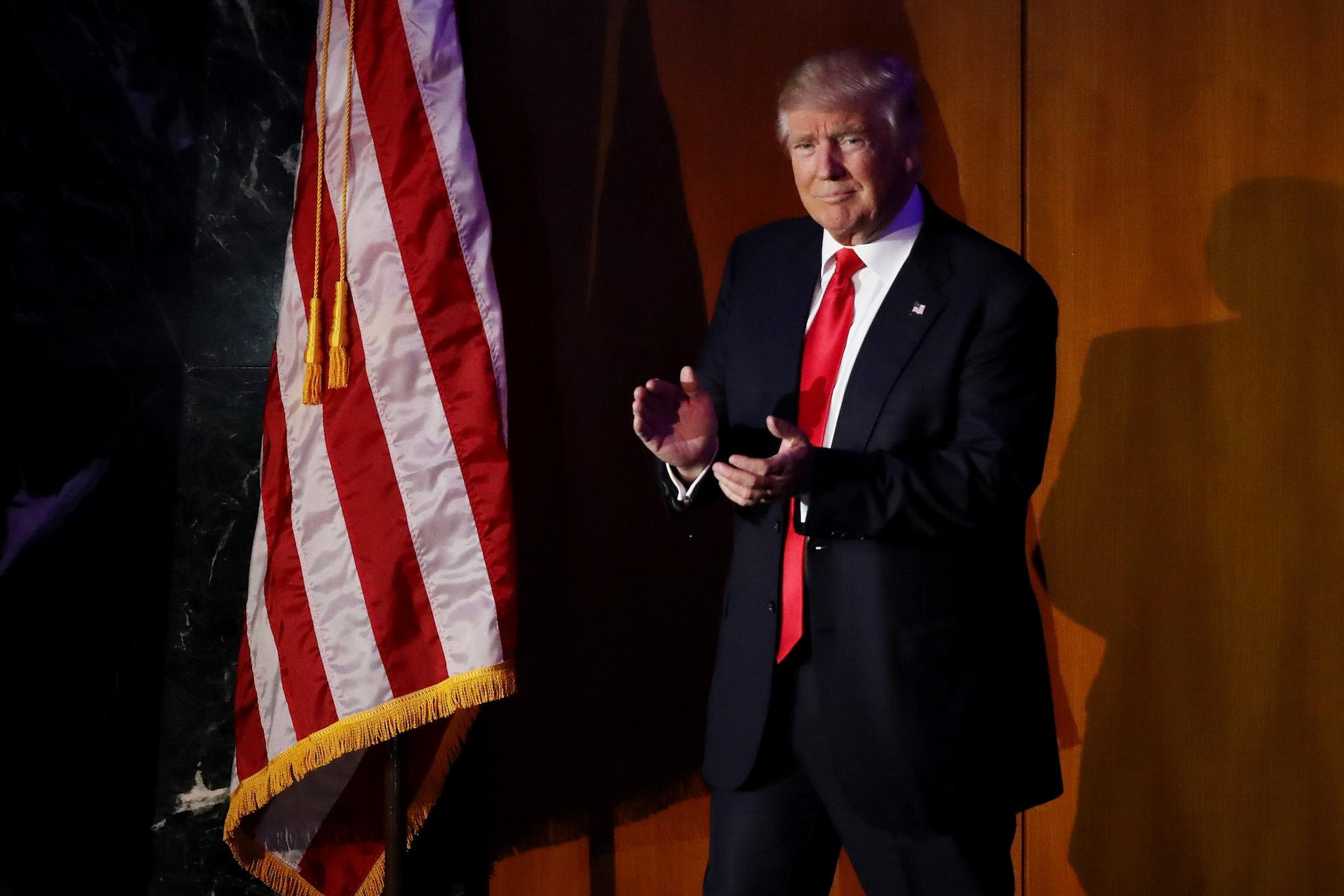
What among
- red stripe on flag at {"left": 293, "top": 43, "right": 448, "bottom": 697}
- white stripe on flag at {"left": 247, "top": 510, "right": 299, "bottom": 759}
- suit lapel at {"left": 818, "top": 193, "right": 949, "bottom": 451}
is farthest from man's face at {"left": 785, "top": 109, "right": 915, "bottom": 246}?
white stripe on flag at {"left": 247, "top": 510, "right": 299, "bottom": 759}

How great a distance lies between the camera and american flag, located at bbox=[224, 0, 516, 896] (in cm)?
184

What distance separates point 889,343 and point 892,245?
7.0 inches

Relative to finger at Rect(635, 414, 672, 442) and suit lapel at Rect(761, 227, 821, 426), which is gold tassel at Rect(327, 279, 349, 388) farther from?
suit lapel at Rect(761, 227, 821, 426)

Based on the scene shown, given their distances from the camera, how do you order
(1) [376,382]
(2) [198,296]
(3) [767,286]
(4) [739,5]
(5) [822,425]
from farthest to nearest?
1. (4) [739,5]
2. (2) [198,296]
3. (1) [376,382]
4. (3) [767,286]
5. (5) [822,425]

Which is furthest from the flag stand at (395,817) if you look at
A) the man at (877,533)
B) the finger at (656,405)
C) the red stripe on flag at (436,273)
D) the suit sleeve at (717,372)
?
the finger at (656,405)

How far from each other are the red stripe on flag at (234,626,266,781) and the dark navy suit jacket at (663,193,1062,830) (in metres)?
0.83

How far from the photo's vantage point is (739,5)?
2.25 m

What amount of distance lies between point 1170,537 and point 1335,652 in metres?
0.39

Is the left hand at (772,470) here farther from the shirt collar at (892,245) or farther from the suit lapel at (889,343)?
the shirt collar at (892,245)

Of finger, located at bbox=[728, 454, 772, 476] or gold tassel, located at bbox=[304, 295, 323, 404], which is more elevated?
gold tassel, located at bbox=[304, 295, 323, 404]

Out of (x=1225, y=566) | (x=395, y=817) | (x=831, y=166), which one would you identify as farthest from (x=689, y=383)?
(x=1225, y=566)

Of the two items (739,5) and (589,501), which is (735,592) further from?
(739,5)

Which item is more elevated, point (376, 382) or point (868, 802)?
point (376, 382)

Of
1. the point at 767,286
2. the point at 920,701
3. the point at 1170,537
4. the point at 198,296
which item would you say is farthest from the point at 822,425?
the point at 198,296
